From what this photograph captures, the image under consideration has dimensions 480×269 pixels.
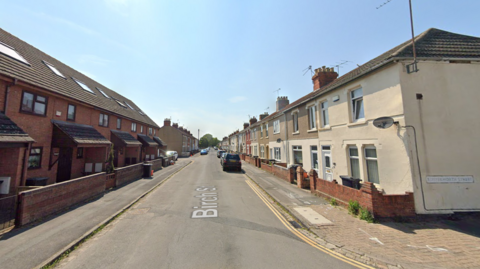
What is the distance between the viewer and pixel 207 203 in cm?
871

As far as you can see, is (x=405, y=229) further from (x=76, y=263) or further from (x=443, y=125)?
(x=76, y=263)

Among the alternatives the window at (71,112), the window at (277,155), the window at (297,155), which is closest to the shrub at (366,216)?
the window at (297,155)

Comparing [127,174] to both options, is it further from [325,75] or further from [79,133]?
[325,75]

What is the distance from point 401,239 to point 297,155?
11.1 m

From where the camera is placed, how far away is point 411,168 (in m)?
6.53

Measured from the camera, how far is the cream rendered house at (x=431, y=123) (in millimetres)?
6477

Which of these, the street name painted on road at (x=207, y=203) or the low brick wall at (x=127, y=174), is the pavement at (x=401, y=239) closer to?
the street name painted on road at (x=207, y=203)

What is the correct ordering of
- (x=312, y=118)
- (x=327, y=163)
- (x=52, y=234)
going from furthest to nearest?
1. (x=312, y=118)
2. (x=327, y=163)
3. (x=52, y=234)

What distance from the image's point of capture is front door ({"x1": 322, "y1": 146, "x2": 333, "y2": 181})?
436 inches

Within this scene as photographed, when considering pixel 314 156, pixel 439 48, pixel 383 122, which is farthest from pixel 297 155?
pixel 439 48

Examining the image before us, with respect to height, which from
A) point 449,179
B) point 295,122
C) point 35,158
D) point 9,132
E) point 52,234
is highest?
point 295,122

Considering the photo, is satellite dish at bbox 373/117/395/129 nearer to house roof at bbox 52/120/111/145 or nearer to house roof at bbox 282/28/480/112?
house roof at bbox 282/28/480/112

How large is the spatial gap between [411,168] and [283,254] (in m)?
5.73

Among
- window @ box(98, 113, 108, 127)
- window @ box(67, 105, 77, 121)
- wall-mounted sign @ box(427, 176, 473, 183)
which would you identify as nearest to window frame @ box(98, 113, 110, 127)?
window @ box(98, 113, 108, 127)
